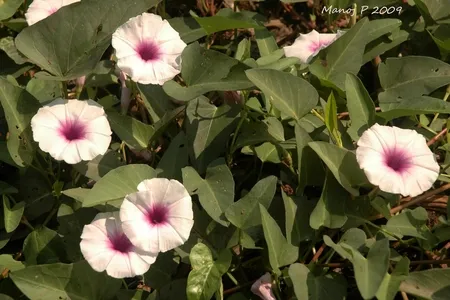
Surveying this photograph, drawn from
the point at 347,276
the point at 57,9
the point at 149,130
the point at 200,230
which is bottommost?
the point at 347,276

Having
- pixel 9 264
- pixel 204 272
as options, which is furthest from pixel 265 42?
pixel 9 264

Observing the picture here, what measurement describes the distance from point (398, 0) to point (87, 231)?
0.99m

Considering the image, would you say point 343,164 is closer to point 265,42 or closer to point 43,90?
point 265,42

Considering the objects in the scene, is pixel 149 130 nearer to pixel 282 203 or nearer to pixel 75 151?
pixel 75 151

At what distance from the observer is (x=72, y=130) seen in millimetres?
1218

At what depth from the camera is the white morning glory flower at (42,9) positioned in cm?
138

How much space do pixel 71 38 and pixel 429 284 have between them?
31.5 inches

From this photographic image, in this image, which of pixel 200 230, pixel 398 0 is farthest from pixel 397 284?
pixel 398 0

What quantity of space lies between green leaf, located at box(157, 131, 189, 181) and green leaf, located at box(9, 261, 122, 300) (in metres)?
0.22

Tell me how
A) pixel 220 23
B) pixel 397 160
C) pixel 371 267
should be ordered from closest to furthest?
pixel 371 267
pixel 397 160
pixel 220 23

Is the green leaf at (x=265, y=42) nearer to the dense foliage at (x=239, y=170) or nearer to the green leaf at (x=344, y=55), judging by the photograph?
the dense foliage at (x=239, y=170)

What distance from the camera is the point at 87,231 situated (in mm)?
1108

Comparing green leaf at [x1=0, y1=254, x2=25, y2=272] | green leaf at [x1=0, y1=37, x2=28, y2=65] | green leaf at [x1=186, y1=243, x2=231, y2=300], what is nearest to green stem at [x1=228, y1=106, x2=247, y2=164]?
green leaf at [x1=186, y1=243, x2=231, y2=300]

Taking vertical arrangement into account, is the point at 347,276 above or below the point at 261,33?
below
